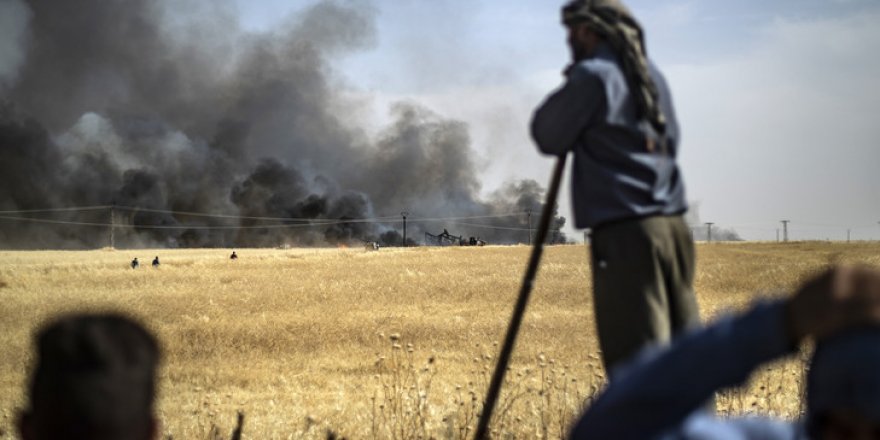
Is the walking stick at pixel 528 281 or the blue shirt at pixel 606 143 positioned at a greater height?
the blue shirt at pixel 606 143

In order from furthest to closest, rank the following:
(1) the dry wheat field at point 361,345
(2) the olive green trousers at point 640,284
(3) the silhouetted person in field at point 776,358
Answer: (1) the dry wheat field at point 361,345 → (2) the olive green trousers at point 640,284 → (3) the silhouetted person in field at point 776,358

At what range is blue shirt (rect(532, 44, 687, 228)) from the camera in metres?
4.12

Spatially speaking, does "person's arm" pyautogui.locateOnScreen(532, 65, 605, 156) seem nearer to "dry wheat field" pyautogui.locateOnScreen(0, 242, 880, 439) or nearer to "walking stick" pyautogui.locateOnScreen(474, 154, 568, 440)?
"walking stick" pyautogui.locateOnScreen(474, 154, 568, 440)

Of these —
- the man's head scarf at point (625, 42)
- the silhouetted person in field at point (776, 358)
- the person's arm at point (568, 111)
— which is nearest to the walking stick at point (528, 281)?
the person's arm at point (568, 111)

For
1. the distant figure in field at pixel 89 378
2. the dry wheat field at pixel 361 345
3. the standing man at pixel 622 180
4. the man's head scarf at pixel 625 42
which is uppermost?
the man's head scarf at pixel 625 42

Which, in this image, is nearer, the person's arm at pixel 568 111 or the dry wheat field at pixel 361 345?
the person's arm at pixel 568 111

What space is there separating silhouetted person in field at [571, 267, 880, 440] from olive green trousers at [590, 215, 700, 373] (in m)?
2.42

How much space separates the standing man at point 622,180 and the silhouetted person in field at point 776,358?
2.46 metres

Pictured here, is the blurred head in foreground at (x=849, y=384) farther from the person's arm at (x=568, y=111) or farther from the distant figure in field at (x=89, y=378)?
the person's arm at (x=568, y=111)

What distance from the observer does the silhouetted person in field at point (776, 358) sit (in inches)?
51.8

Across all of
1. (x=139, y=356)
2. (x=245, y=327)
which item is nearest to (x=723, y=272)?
(x=245, y=327)

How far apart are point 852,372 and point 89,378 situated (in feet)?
4.70

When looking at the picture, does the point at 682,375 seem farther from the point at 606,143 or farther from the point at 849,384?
the point at 606,143

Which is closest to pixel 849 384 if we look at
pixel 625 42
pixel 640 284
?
pixel 640 284
